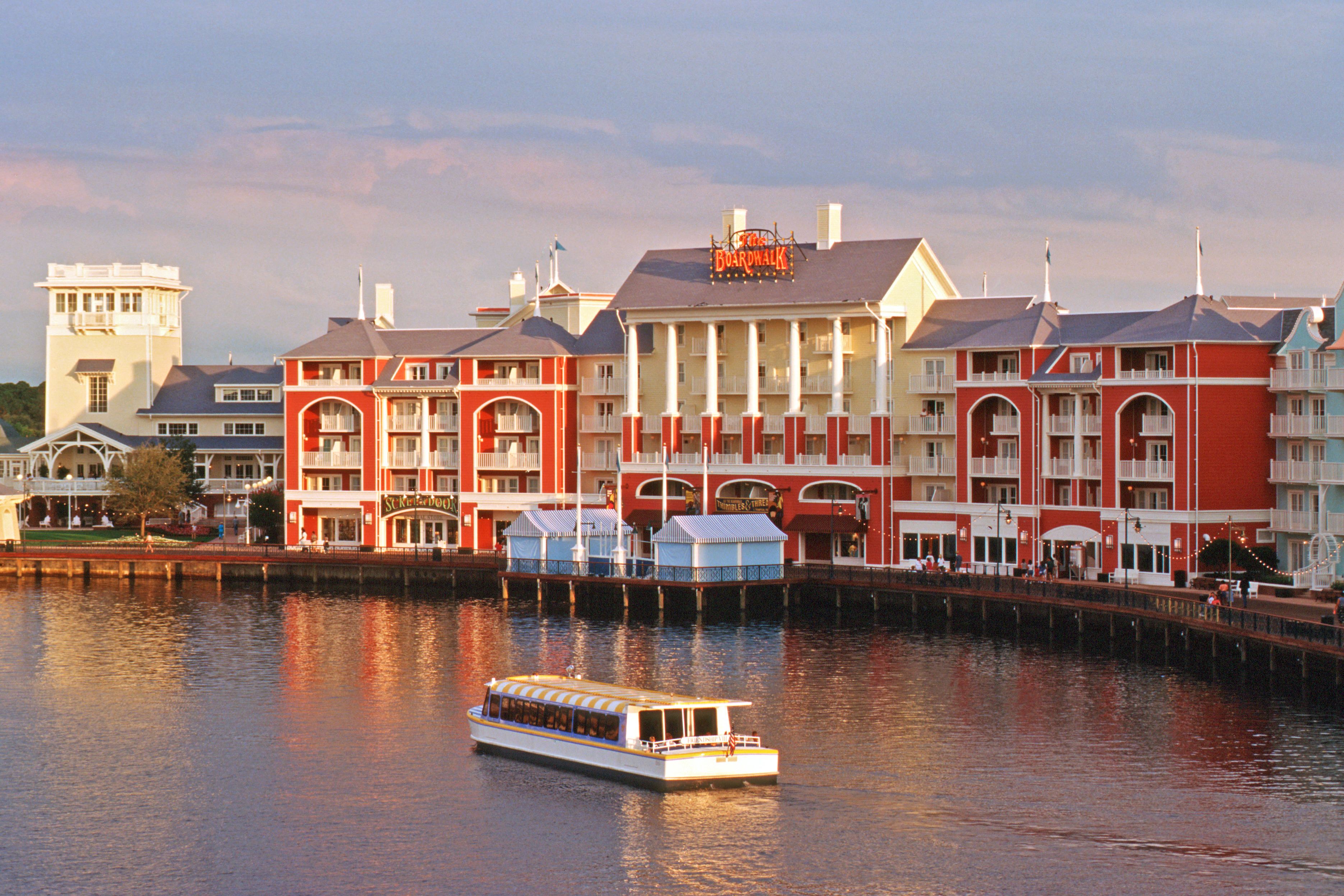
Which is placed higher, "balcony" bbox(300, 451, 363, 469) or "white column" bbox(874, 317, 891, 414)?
"white column" bbox(874, 317, 891, 414)

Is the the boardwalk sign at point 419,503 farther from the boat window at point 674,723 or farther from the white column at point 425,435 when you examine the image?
the boat window at point 674,723

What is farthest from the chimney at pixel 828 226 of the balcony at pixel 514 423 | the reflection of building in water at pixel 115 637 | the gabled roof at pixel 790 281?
the reflection of building in water at pixel 115 637

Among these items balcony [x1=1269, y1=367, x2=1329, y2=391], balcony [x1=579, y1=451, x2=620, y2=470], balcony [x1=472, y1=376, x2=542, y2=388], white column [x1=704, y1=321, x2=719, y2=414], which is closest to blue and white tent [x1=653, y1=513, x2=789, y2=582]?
white column [x1=704, y1=321, x2=719, y2=414]

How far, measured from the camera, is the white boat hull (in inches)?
2437

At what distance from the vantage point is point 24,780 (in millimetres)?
64500

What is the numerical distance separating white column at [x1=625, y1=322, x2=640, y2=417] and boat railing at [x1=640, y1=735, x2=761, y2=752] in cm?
6971

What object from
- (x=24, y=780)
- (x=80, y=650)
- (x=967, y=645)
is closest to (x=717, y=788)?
(x=24, y=780)

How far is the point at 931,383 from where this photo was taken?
123000mm

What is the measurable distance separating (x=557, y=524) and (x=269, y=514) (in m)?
35.6

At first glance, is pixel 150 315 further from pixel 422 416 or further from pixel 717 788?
pixel 717 788

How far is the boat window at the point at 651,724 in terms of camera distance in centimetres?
6347

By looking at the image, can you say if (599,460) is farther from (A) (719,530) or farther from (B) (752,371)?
(A) (719,530)

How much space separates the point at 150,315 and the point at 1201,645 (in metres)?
110

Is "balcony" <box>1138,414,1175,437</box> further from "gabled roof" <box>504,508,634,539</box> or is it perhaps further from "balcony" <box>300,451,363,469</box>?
"balcony" <box>300,451,363,469</box>
